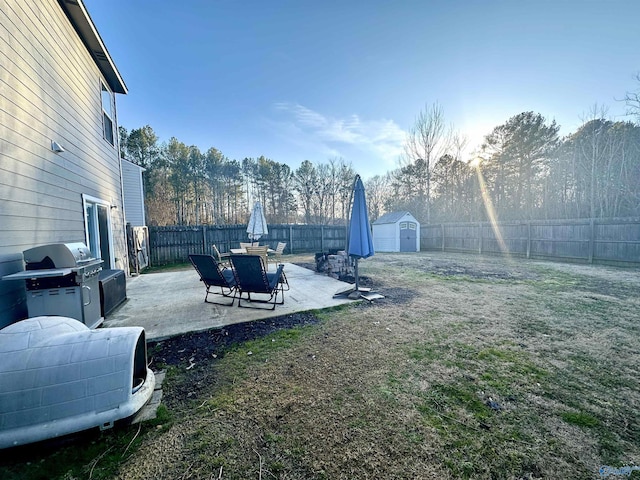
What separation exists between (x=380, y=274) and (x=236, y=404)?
20.6 feet

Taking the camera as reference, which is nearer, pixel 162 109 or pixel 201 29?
pixel 201 29

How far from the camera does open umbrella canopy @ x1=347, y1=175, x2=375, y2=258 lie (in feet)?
16.6

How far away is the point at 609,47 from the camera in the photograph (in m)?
8.33

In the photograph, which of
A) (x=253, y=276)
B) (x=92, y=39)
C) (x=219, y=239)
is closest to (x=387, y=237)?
(x=219, y=239)

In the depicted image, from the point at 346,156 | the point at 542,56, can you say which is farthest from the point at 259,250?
the point at 346,156

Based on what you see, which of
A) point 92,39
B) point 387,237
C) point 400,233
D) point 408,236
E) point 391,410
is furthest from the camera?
point 387,237

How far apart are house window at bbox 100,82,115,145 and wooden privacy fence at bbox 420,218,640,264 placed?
646 inches

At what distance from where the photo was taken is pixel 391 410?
6.18 ft

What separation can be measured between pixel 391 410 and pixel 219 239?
12.1m

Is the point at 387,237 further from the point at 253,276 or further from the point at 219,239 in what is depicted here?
the point at 253,276

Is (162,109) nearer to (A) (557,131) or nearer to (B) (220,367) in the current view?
(B) (220,367)

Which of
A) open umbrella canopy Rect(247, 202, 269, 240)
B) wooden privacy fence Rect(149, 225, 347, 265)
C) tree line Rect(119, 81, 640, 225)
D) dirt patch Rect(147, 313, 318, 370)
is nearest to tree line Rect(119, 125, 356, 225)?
tree line Rect(119, 81, 640, 225)

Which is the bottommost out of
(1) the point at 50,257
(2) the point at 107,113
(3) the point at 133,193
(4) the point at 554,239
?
(4) the point at 554,239

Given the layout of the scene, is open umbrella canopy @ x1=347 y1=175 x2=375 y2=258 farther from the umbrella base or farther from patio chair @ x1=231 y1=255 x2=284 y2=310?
patio chair @ x1=231 y1=255 x2=284 y2=310
